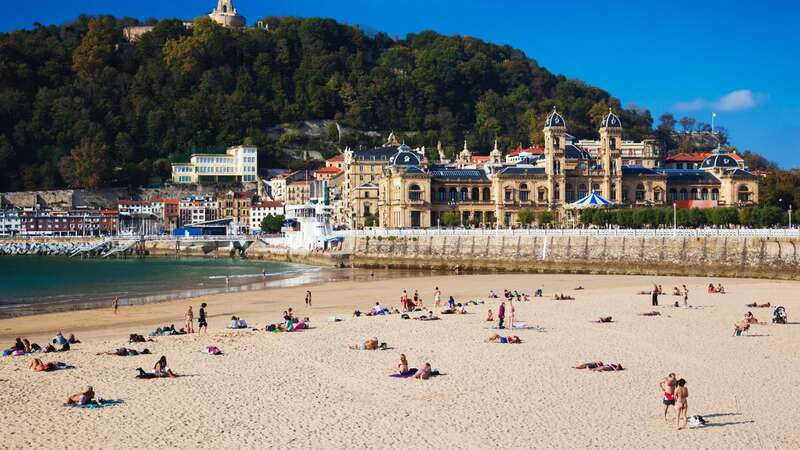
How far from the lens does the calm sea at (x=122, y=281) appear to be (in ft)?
125

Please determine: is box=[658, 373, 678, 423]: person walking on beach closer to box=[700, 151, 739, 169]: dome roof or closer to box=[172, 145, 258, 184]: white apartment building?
box=[700, 151, 739, 169]: dome roof

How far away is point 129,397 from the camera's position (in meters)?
17.1

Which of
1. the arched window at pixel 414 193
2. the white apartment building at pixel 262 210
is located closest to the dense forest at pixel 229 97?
the white apartment building at pixel 262 210

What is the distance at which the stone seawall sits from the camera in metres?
43.5

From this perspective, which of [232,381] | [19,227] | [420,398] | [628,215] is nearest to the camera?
[420,398]

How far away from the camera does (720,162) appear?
76.1 metres

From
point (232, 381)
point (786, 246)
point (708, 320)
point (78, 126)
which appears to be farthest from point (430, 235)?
point (78, 126)

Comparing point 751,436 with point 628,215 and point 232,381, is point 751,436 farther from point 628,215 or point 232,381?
point 628,215

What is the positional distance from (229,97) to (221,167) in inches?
522

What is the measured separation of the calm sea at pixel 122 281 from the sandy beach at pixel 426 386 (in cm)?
960

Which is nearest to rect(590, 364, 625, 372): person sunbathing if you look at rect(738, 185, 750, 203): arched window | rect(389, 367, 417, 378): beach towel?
rect(389, 367, 417, 378): beach towel

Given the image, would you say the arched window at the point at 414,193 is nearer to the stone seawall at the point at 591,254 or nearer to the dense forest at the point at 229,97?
the stone seawall at the point at 591,254

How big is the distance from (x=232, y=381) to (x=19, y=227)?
97.0m

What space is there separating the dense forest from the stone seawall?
6246cm
